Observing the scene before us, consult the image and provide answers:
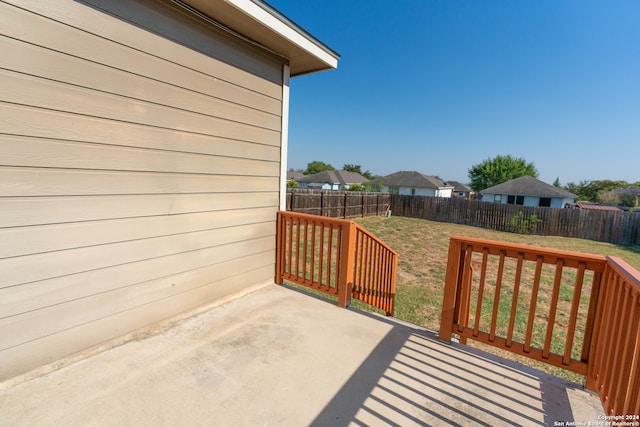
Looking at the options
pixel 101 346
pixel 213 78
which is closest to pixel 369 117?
pixel 213 78

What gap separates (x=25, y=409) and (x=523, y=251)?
3.07 meters

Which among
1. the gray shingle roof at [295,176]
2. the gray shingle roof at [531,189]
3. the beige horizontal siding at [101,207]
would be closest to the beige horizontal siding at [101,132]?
the beige horizontal siding at [101,207]

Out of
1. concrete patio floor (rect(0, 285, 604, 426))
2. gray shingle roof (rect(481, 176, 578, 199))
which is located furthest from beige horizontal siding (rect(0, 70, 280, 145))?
gray shingle roof (rect(481, 176, 578, 199))

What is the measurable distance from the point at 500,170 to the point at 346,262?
124 feet

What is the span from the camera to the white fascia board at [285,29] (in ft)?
6.92

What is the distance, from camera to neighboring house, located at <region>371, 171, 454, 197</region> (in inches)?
1067

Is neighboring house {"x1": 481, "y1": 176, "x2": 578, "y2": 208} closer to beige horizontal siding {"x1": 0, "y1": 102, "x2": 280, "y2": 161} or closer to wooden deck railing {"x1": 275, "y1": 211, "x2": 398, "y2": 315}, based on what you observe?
wooden deck railing {"x1": 275, "y1": 211, "x2": 398, "y2": 315}

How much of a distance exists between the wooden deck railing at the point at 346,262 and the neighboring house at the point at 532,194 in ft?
72.2

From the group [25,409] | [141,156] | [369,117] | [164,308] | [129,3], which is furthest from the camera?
[369,117]

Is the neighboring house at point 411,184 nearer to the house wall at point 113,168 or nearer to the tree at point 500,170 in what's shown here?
the tree at point 500,170

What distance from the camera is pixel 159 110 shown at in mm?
2004

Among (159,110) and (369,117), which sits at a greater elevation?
(369,117)

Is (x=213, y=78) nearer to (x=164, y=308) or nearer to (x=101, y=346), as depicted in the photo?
(x=164, y=308)

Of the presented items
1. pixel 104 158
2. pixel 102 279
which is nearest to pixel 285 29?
pixel 104 158
